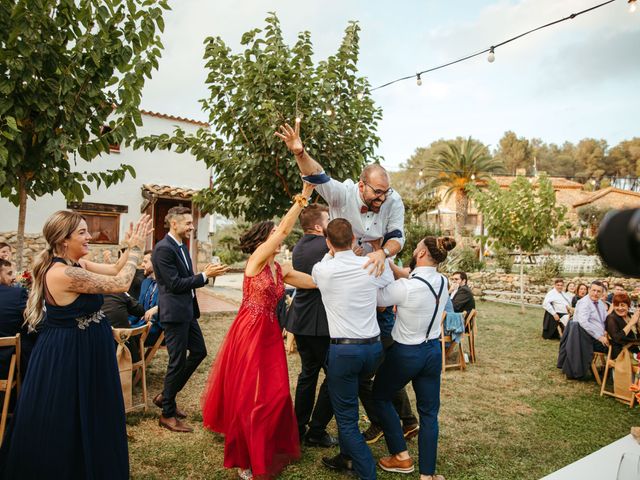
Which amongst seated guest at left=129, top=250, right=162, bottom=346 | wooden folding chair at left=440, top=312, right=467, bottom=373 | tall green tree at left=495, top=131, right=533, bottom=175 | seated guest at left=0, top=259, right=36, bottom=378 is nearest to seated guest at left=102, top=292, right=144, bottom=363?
seated guest at left=129, top=250, right=162, bottom=346

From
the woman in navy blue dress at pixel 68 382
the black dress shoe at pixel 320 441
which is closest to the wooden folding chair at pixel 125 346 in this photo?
the woman in navy blue dress at pixel 68 382

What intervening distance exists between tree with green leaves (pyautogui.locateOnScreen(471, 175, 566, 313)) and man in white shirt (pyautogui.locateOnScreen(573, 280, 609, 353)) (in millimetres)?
6930

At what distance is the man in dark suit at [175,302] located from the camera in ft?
14.0

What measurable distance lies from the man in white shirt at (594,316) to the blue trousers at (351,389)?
530 cm

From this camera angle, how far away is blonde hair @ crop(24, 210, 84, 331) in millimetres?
2844

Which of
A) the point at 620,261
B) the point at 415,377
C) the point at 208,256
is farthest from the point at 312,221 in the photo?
the point at 208,256

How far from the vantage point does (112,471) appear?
294 centimetres

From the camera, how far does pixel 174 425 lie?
437 cm

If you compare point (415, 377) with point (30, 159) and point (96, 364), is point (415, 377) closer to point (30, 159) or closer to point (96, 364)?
point (96, 364)

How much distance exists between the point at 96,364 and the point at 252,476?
1.47 metres

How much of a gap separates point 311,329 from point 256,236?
0.95 meters

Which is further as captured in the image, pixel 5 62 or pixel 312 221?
pixel 312 221

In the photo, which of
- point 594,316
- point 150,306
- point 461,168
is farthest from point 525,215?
point 461,168

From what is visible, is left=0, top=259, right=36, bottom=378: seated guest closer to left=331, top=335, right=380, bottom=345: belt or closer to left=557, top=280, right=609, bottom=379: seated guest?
left=331, top=335, right=380, bottom=345: belt
